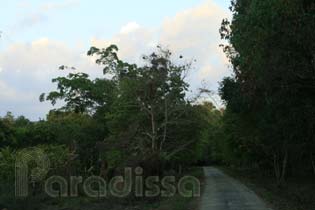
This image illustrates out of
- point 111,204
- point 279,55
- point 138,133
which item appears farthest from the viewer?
point 138,133

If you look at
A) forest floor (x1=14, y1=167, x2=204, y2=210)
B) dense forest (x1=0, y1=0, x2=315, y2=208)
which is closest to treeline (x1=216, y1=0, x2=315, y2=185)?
dense forest (x1=0, y1=0, x2=315, y2=208)

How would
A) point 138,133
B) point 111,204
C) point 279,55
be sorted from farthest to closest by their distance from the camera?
point 138,133, point 111,204, point 279,55

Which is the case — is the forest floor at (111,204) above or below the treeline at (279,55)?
below

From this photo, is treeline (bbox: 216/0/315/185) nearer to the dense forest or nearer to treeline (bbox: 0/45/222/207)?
the dense forest

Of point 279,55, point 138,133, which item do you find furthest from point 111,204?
point 138,133

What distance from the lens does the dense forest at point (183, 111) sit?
2100 centimetres

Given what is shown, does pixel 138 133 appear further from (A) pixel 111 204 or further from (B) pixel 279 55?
(B) pixel 279 55

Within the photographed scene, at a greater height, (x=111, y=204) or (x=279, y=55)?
(x=279, y=55)

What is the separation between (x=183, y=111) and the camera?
45469 millimetres

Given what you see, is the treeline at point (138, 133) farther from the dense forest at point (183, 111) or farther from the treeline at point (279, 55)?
the treeline at point (279, 55)

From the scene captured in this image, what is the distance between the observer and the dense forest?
2100 cm

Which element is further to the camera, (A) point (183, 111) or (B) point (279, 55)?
(A) point (183, 111)

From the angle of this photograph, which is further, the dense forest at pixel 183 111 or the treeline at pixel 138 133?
the treeline at pixel 138 133

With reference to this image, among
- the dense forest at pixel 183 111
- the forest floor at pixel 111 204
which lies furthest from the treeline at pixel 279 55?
the forest floor at pixel 111 204
